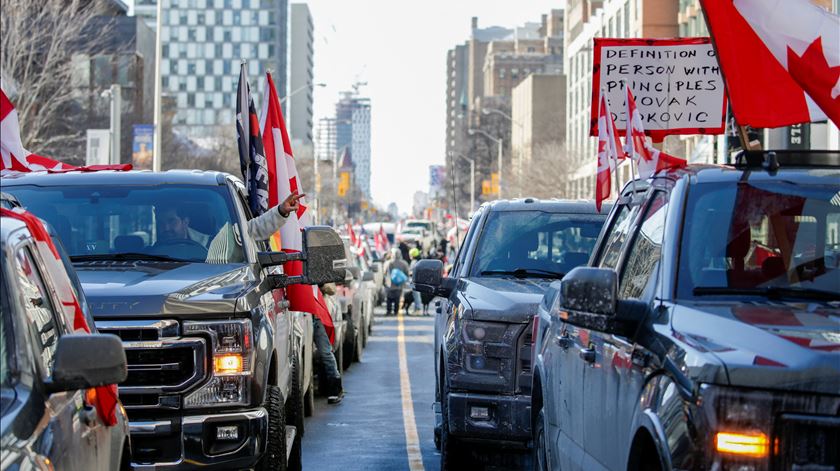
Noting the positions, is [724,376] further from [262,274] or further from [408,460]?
[408,460]

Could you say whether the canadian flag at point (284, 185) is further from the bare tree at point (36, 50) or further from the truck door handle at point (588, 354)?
the bare tree at point (36, 50)

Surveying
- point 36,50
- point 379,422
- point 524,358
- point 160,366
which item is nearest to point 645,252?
point 160,366

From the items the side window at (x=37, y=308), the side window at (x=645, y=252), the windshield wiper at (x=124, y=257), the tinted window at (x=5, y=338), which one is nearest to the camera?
the tinted window at (x=5, y=338)

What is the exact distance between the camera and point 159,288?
804 centimetres

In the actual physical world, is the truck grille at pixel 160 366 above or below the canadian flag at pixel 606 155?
below

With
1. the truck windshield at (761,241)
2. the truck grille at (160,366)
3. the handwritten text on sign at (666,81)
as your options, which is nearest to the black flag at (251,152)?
the handwritten text on sign at (666,81)

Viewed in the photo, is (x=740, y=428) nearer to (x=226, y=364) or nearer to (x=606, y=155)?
(x=226, y=364)

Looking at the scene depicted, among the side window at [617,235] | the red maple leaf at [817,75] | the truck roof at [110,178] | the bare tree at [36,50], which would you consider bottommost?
the side window at [617,235]

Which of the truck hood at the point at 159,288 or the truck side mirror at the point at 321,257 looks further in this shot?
the truck side mirror at the point at 321,257

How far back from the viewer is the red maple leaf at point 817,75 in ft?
26.5

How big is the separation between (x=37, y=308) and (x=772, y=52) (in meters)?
5.01

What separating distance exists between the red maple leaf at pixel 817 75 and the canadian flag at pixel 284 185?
15.0 feet

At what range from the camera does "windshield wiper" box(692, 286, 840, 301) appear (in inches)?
217

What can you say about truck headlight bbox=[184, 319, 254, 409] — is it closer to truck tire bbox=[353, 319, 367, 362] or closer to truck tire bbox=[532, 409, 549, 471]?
truck tire bbox=[532, 409, 549, 471]
